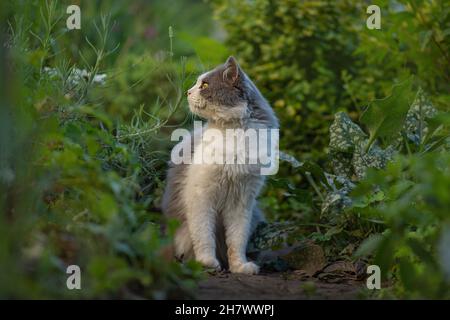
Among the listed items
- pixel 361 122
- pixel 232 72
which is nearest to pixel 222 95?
pixel 232 72

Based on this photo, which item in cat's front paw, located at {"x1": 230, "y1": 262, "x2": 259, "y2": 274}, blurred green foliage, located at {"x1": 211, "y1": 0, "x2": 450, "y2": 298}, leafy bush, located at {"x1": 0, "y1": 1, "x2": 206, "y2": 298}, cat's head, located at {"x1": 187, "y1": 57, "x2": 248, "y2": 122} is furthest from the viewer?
cat's head, located at {"x1": 187, "y1": 57, "x2": 248, "y2": 122}

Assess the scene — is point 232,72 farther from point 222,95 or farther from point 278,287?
point 278,287

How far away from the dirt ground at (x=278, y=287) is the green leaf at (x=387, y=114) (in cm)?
82

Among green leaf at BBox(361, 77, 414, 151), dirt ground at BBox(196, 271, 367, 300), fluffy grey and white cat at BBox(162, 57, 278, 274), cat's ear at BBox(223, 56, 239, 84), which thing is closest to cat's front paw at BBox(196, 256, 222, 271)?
fluffy grey and white cat at BBox(162, 57, 278, 274)

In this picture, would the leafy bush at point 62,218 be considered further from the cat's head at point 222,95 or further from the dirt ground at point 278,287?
the cat's head at point 222,95

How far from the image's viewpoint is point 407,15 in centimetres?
401

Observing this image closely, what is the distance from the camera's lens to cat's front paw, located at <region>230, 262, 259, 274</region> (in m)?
3.05

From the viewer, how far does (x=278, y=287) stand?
2635 mm

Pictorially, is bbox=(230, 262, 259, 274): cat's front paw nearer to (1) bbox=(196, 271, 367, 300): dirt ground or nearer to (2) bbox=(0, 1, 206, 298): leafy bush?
(1) bbox=(196, 271, 367, 300): dirt ground

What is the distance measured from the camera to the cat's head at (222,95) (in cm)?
324

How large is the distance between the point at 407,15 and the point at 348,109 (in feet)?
3.63

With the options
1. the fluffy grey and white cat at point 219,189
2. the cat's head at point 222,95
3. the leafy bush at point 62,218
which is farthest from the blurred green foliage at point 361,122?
the leafy bush at point 62,218

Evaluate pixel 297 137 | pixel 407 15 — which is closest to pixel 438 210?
pixel 407 15

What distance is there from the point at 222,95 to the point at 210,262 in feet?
2.70
